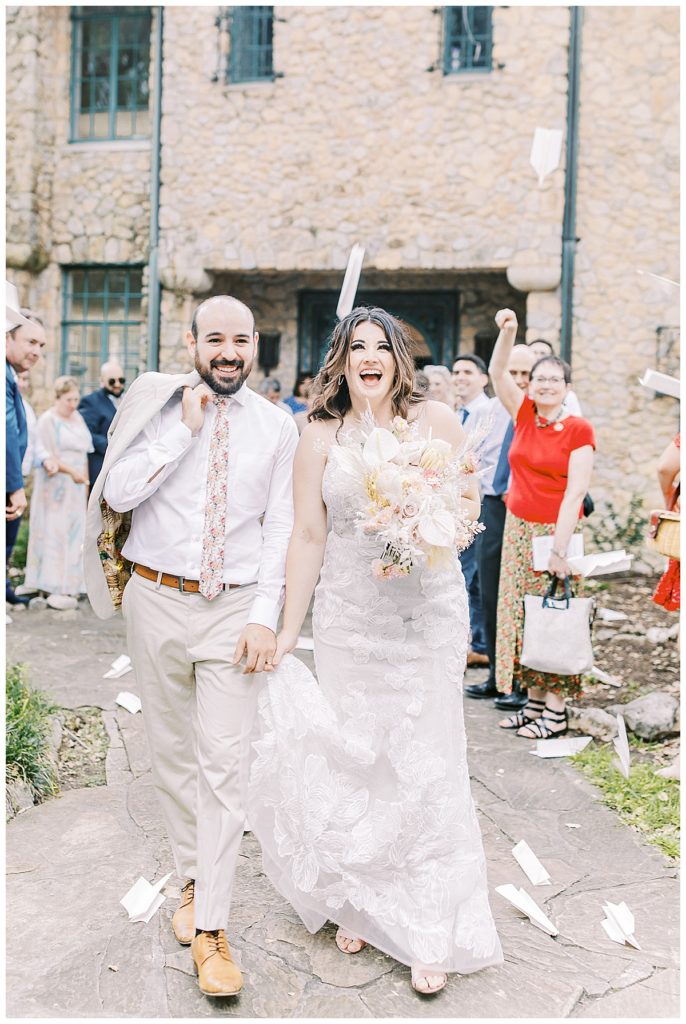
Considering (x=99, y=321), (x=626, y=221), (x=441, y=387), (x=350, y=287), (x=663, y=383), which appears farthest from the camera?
(x=99, y=321)

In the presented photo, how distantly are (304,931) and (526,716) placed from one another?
8.35 feet

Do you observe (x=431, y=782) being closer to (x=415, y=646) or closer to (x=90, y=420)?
(x=415, y=646)

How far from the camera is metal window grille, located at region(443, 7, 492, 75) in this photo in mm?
11258

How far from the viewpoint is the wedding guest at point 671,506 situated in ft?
14.8

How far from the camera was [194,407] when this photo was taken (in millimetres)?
3041

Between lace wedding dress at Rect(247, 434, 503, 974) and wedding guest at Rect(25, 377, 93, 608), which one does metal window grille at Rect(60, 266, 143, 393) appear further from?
lace wedding dress at Rect(247, 434, 503, 974)

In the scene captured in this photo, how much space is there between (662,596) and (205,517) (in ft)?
8.27

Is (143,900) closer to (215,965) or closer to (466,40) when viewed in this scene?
(215,965)

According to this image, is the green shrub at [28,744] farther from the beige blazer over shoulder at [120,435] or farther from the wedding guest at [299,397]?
the wedding guest at [299,397]

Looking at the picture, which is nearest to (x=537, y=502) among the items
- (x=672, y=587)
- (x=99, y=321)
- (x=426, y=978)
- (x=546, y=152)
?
(x=672, y=587)

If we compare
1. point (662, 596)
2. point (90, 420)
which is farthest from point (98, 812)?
point (90, 420)

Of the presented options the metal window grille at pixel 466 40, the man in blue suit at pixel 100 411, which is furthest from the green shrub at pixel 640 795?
the metal window grille at pixel 466 40

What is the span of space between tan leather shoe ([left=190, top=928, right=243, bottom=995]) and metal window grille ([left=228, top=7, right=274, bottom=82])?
1125cm

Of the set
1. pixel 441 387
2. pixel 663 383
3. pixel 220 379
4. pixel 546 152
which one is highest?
pixel 546 152
